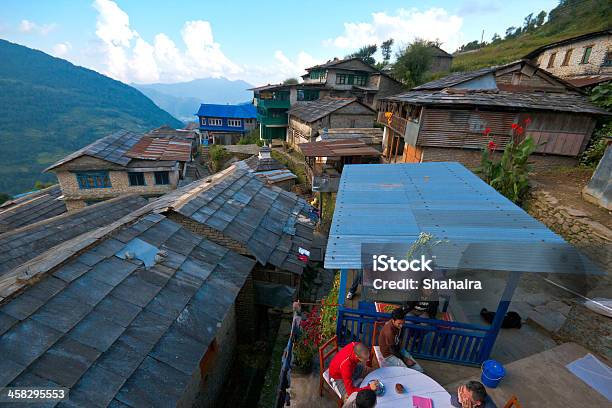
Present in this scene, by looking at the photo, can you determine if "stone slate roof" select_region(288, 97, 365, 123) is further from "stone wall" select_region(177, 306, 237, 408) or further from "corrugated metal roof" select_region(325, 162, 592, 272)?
"stone wall" select_region(177, 306, 237, 408)

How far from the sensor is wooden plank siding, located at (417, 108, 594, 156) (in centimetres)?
1706

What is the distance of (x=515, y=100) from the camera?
1755 cm

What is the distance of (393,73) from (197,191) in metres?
48.3

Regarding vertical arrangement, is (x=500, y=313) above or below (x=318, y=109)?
below

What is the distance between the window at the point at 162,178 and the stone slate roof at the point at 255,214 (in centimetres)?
1351

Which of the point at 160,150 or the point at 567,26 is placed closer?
the point at 160,150

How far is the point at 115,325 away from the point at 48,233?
1421 cm

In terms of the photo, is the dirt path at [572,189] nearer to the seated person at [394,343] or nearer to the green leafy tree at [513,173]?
the green leafy tree at [513,173]

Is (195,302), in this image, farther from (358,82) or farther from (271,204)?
(358,82)

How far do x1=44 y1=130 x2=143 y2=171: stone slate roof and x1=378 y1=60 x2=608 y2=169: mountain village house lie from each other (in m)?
24.9

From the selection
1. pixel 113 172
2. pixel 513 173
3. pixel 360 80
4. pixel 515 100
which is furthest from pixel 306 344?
pixel 360 80

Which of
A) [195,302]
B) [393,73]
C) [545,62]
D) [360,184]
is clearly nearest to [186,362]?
[195,302]


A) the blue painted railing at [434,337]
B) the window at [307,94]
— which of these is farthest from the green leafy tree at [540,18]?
the blue painted railing at [434,337]

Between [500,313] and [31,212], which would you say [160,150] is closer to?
[31,212]
